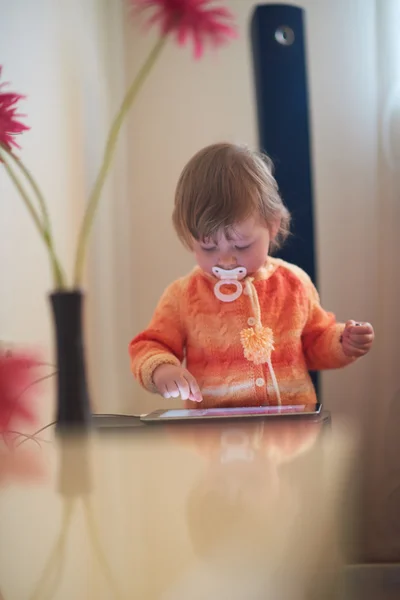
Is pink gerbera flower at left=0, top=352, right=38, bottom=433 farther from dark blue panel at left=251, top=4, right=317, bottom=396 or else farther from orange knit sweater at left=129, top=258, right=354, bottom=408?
dark blue panel at left=251, top=4, right=317, bottom=396

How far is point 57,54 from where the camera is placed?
69 cm

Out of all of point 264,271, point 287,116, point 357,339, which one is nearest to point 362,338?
point 357,339

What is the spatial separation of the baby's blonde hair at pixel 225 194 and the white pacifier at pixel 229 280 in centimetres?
4

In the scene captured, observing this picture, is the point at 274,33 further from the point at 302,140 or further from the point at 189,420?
the point at 189,420

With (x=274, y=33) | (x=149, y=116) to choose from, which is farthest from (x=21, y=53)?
(x=274, y=33)

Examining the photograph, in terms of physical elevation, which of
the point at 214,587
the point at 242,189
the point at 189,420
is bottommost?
the point at 214,587

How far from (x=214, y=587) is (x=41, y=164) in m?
0.45

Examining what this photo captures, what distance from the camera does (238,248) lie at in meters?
0.67

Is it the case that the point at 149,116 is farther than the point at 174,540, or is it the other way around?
the point at 149,116

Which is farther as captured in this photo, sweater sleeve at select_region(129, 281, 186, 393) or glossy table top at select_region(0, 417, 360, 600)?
sweater sleeve at select_region(129, 281, 186, 393)

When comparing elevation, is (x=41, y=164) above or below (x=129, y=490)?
above

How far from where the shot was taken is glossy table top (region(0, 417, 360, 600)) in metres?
0.56

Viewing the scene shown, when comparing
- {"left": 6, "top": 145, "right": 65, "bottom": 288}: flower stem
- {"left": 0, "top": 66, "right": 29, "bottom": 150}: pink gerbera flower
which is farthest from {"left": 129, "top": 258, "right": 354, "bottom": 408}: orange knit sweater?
{"left": 0, "top": 66, "right": 29, "bottom": 150}: pink gerbera flower

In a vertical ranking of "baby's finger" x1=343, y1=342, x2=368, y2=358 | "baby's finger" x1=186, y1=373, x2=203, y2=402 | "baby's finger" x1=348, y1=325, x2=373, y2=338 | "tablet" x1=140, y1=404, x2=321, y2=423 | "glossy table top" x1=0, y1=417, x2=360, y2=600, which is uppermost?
"baby's finger" x1=348, y1=325, x2=373, y2=338
